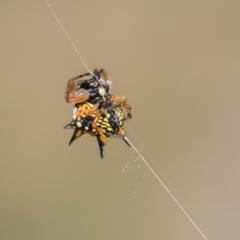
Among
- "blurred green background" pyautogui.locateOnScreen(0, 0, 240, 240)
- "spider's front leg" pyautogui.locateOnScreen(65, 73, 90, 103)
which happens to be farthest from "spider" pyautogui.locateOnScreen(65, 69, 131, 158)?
"blurred green background" pyautogui.locateOnScreen(0, 0, 240, 240)

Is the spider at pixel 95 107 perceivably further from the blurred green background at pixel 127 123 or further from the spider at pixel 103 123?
the blurred green background at pixel 127 123

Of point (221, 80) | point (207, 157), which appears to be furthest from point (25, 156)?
point (221, 80)

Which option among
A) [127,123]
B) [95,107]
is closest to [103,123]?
[95,107]

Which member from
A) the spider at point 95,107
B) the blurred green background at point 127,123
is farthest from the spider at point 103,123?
the blurred green background at point 127,123

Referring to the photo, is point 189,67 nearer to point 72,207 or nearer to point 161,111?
point 161,111

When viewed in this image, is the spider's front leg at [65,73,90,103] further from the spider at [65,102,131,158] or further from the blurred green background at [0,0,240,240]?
the blurred green background at [0,0,240,240]
